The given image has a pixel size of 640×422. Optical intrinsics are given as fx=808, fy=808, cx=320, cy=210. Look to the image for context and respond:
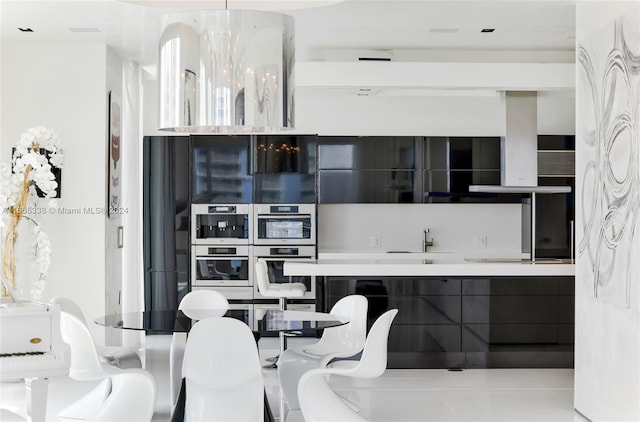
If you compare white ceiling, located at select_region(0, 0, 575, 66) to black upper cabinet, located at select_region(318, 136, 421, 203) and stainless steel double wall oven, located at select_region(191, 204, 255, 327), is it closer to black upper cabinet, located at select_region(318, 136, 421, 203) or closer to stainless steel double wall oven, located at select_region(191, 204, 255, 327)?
black upper cabinet, located at select_region(318, 136, 421, 203)

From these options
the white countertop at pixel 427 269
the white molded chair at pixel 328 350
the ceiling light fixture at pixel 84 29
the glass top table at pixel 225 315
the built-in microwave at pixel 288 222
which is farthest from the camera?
the built-in microwave at pixel 288 222

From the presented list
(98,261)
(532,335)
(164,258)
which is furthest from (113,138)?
(532,335)

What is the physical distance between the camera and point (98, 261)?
297 inches

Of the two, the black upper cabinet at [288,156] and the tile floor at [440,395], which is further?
the black upper cabinet at [288,156]

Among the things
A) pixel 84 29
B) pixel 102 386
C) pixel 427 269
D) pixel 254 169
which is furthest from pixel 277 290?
pixel 84 29

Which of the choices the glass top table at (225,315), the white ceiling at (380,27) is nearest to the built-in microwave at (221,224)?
the white ceiling at (380,27)

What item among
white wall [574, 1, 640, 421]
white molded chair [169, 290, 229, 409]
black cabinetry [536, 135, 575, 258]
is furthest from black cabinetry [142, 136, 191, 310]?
white wall [574, 1, 640, 421]

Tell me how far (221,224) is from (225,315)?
395cm

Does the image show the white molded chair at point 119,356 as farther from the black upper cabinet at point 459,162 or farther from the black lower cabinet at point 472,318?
the black upper cabinet at point 459,162

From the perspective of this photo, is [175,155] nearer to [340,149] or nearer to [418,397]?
[340,149]

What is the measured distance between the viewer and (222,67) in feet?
10.5

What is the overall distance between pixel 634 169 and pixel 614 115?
0.50m

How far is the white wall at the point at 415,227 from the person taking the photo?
9492mm

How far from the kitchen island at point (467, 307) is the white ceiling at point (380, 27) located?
6.75 ft
